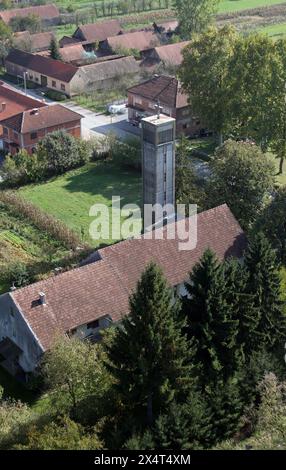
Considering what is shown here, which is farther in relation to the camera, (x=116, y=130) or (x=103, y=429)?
(x=116, y=130)

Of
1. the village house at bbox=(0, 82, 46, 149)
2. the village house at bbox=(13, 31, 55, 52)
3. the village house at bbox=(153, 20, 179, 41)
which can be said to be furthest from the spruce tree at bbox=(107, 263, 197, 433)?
Result: the village house at bbox=(153, 20, 179, 41)

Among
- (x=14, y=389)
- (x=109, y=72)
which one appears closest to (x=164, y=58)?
(x=109, y=72)

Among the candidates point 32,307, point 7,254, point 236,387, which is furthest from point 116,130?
point 236,387

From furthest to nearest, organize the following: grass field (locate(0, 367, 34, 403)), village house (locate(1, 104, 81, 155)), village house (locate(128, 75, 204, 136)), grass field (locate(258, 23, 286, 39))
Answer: grass field (locate(258, 23, 286, 39))
village house (locate(128, 75, 204, 136))
village house (locate(1, 104, 81, 155))
grass field (locate(0, 367, 34, 403))

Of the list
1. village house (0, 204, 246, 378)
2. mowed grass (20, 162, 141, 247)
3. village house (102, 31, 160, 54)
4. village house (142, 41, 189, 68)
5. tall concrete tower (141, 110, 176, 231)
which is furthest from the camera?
village house (102, 31, 160, 54)

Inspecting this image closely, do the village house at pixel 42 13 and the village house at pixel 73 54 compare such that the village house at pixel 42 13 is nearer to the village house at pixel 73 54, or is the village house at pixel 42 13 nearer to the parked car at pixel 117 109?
the village house at pixel 73 54

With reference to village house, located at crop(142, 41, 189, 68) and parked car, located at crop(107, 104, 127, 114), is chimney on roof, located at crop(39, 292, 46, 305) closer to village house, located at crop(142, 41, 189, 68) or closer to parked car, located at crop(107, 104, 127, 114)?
parked car, located at crop(107, 104, 127, 114)

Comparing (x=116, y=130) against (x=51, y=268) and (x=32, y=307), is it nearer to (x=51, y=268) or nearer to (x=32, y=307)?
(x=51, y=268)
